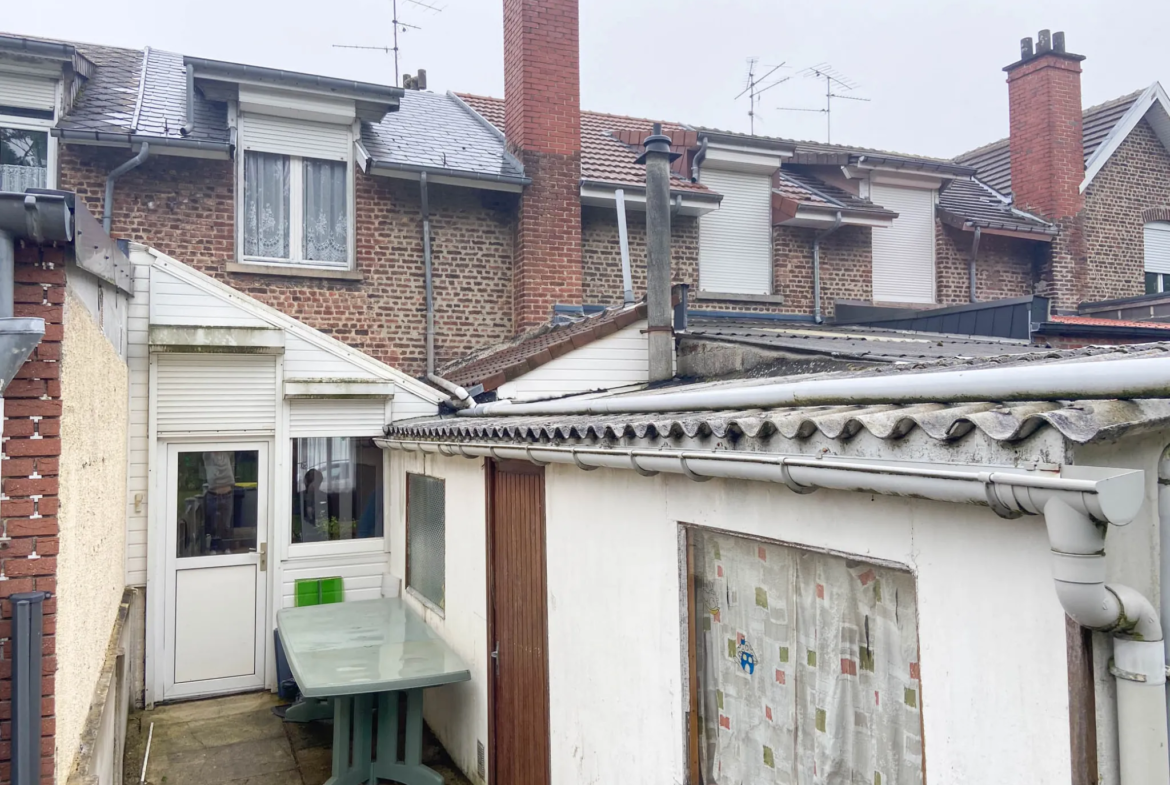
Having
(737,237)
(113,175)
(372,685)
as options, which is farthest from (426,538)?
(737,237)

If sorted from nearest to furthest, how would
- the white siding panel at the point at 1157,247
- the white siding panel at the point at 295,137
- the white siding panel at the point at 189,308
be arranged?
the white siding panel at the point at 189,308 → the white siding panel at the point at 295,137 → the white siding panel at the point at 1157,247

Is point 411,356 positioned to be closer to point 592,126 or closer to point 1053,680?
point 592,126

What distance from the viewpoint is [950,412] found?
219 centimetres

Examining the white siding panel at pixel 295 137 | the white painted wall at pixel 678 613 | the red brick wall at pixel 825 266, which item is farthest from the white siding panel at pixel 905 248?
the white painted wall at pixel 678 613

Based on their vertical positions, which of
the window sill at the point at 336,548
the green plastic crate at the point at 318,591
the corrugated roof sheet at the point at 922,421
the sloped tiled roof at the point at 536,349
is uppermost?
the sloped tiled roof at the point at 536,349

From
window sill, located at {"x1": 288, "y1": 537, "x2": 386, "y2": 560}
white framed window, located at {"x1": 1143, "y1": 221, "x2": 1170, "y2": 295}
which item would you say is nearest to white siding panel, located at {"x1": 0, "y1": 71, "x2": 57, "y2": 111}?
window sill, located at {"x1": 288, "y1": 537, "x2": 386, "y2": 560}

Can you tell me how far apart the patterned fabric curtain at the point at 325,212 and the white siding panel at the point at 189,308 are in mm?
2064

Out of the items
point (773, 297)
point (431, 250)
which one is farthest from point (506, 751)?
point (773, 297)

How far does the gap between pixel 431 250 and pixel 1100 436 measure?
9003mm

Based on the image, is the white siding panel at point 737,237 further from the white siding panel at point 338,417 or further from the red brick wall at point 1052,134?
the red brick wall at point 1052,134

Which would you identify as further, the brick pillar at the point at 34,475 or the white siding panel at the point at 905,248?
the white siding panel at the point at 905,248

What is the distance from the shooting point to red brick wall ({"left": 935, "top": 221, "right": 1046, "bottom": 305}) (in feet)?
43.6

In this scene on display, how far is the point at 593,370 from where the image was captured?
8.39 m

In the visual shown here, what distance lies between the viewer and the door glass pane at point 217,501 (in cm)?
807
